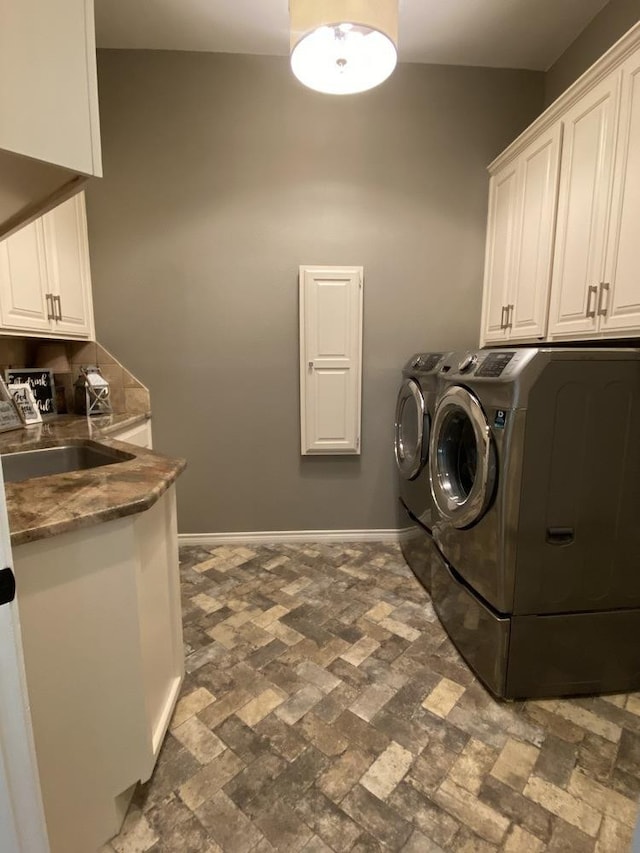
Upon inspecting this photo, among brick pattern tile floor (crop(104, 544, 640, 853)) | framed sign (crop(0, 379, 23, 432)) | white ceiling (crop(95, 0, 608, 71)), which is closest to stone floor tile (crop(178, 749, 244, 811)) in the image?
brick pattern tile floor (crop(104, 544, 640, 853))

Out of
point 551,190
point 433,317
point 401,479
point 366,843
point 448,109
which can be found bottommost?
point 366,843

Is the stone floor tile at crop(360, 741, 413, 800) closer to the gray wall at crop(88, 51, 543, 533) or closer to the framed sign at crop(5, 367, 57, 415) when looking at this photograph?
the gray wall at crop(88, 51, 543, 533)

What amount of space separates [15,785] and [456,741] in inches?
49.7

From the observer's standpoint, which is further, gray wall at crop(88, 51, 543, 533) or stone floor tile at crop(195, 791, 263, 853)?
gray wall at crop(88, 51, 543, 533)

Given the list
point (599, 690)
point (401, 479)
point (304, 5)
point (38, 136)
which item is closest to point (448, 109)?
point (304, 5)

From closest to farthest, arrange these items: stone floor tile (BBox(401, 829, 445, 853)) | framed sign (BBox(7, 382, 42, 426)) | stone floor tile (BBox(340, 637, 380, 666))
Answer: stone floor tile (BBox(401, 829, 445, 853)) → stone floor tile (BBox(340, 637, 380, 666)) → framed sign (BBox(7, 382, 42, 426))

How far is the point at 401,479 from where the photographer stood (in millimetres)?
2604

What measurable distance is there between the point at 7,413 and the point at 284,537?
1.72m

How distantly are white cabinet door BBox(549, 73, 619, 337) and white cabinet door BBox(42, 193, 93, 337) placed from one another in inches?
97.4

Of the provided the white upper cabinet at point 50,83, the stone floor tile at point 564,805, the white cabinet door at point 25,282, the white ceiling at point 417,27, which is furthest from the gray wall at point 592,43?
the stone floor tile at point 564,805

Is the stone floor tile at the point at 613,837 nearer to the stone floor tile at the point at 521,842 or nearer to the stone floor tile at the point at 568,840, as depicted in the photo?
the stone floor tile at the point at 568,840

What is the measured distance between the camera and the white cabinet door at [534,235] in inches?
74.8

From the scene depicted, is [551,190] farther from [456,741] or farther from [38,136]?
[456,741]

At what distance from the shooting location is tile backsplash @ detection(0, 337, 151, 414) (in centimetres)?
247
